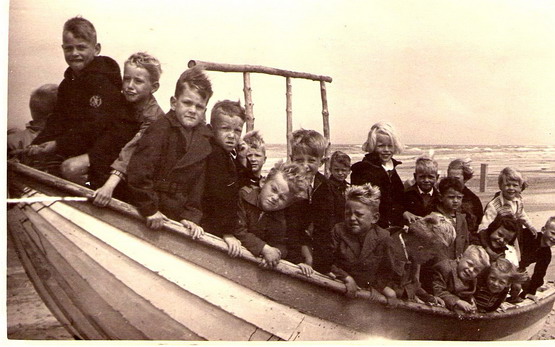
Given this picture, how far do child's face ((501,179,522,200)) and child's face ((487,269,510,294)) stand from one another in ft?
1.43

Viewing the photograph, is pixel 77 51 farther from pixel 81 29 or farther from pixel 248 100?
pixel 248 100

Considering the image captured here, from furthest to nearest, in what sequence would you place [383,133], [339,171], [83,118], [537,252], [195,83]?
1. [537,252]
2. [383,133]
3. [339,171]
4. [195,83]
5. [83,118]

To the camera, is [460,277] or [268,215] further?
[460,277]

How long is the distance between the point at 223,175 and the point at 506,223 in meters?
1.70

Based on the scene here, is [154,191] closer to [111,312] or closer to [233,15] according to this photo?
[111,312]

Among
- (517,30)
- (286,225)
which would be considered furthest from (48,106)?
(517,30)

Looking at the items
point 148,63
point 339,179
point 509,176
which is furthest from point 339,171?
point 148,63

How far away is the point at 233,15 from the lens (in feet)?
→ 13.4

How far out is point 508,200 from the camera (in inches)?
173

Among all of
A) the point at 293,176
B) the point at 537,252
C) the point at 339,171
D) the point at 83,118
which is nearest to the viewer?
the point at 83,118

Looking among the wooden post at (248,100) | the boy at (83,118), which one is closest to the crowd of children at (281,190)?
the boy at (83,118)

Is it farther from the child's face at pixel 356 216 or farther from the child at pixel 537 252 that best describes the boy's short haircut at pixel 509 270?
the child's face at pixel 356 216

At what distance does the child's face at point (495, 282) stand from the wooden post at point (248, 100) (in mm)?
1595

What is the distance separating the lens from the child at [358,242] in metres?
4.05
